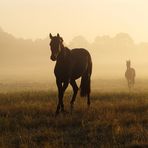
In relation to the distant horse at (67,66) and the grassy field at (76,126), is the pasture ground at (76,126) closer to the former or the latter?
the grassy field at (76,126)

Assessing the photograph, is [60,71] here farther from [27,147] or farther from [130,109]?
[27,147]

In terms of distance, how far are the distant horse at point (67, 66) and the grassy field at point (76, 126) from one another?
916mm

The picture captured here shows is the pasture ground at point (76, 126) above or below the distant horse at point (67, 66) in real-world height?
below

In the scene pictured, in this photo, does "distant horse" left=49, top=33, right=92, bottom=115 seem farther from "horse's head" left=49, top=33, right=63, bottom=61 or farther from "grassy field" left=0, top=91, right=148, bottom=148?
"grassy field" left=0, top=91, right=148, bottom=148

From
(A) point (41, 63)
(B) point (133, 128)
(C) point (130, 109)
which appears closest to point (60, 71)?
(C) point (130, 109)

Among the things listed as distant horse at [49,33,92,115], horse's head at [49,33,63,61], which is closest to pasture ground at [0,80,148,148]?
distant horse at [49,33,92,115]

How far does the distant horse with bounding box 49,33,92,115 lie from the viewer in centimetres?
1232

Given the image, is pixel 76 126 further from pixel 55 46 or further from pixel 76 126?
pixel 55 46

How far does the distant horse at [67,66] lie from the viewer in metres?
12.3

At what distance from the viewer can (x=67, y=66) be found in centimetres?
1312

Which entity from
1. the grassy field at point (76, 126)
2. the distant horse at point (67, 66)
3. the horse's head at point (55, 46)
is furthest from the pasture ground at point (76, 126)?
the horse's head at point (55, 46)

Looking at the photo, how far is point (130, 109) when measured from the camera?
13.6 meters

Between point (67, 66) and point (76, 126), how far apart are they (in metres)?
2.90

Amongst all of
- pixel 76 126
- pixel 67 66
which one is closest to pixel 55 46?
pixel 67 66
